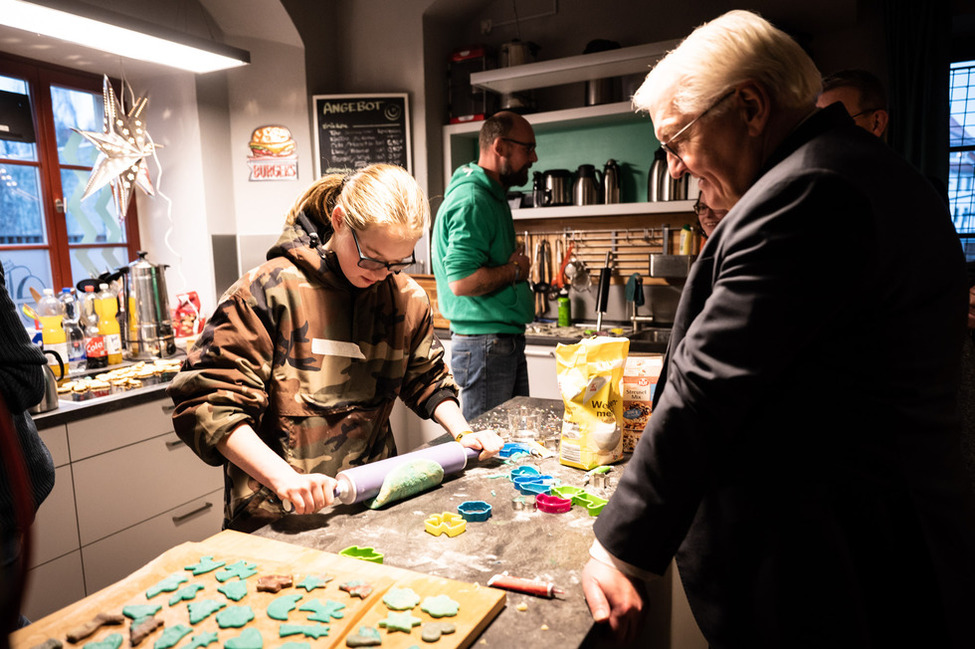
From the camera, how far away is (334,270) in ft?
4.67

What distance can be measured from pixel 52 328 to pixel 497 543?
94.2 inches

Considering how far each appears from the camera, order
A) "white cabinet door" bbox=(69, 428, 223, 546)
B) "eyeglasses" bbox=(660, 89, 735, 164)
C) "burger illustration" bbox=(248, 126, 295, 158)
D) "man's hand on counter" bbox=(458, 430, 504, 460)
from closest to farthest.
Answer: "eyeglasses" bbox=(660, 89, 735, 164)
"man's hand on counter" bbox=(458, 430, 504, 460)
"white cabinet door" bbox=(69, 428, 223, 546)
"burger illustration" bbox=(248, 126, 295, 158)

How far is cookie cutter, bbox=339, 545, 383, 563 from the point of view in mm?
1035

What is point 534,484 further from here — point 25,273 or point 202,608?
point 25,273

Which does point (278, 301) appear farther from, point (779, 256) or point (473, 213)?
point (473, 213)

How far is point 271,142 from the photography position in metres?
3.93

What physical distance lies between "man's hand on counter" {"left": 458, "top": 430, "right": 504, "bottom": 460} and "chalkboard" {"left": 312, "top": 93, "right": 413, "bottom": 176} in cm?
279

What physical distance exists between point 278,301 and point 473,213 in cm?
135

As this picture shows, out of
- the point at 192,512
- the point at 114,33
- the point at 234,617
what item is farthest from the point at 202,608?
the point at 114,33

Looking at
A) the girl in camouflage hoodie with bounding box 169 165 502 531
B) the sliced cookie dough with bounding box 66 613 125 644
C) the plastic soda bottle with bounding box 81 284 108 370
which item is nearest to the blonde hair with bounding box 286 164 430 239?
the girl in camouflage hoodie with bounding box 169 165 502 531

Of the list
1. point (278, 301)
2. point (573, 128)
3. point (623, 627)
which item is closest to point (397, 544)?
point (623, 627)

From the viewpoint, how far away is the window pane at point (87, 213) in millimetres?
3559

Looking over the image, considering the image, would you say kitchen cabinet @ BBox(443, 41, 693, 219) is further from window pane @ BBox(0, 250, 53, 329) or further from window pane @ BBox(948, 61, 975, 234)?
window pane @ BBox(0, 250, 53, 329)

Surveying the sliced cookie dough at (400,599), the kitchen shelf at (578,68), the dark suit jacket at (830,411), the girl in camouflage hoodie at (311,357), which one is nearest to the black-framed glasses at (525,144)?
the kitchen shelf at (578,68)
